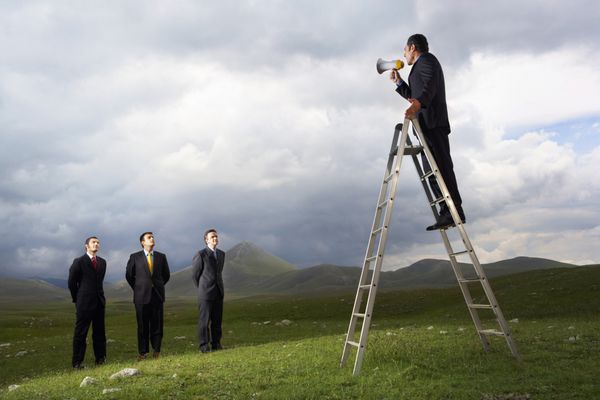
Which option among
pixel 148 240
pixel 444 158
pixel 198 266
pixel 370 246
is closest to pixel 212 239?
pixel 198 266

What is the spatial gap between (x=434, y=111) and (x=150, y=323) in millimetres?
11754

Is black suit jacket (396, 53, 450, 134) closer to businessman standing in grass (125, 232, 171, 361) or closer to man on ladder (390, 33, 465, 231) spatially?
man on ladder (390, 33, 465, 231)

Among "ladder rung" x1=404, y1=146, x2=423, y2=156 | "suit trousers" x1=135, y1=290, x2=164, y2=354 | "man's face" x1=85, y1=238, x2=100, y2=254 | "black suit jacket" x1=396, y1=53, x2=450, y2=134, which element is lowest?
"suit trousers" x1=135, y1=290, x2=164, y2=354

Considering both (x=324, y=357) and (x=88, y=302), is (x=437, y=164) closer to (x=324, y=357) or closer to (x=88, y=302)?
(x=324, y=357)

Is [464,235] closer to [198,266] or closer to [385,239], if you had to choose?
[385,239]

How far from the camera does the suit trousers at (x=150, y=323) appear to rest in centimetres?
1605

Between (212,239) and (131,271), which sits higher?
(212,239)

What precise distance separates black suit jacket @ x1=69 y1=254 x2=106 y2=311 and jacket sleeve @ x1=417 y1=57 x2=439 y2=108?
11886mm

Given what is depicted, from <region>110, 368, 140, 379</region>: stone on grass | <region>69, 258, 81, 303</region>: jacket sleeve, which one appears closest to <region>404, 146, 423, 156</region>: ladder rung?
<region>110, 368, 140, 379</region>: stone on grass

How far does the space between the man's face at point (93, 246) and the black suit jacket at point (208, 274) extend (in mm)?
3283

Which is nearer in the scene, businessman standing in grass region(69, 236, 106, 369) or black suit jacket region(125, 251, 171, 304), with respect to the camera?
businessman standing in grass region(69, 236, 106, 369)

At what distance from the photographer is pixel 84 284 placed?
15703 millimetres

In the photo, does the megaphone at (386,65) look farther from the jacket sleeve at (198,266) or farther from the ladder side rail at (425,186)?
the jacket sleeve at (198,266)

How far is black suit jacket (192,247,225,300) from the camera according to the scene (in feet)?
54.8
